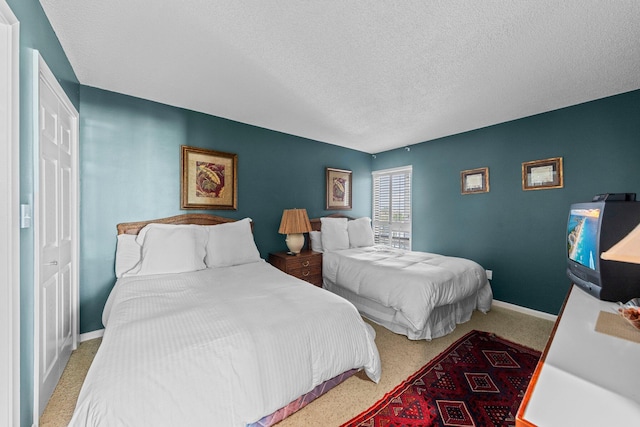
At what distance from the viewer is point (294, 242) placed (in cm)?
359

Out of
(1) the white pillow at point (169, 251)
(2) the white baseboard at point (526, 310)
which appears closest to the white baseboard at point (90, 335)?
(1) the white pillow at point (169, 251)

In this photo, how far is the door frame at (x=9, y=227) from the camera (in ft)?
3.74

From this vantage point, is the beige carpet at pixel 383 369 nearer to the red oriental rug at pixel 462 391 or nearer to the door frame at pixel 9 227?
→ the red oriental rug at pixel 462 391

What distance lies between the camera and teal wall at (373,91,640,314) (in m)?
2.67

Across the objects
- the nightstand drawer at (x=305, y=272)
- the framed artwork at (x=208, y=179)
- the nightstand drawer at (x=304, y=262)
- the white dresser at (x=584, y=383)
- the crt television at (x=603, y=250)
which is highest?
the framed artwork at (x=208, y=179)

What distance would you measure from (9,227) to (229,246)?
1.77 m

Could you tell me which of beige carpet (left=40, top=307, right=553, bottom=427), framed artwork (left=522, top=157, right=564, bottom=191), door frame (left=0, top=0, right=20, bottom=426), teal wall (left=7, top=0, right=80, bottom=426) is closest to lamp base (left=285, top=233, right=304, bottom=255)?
beige carpet (left=40, top=307, right=553, bottom=427)

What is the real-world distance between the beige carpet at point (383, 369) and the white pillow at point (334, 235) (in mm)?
1361

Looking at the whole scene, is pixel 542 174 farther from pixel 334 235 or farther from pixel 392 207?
pixel 334 235

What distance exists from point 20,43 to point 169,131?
172 centimetres

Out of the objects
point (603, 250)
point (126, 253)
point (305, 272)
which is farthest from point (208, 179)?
point (603, 250)

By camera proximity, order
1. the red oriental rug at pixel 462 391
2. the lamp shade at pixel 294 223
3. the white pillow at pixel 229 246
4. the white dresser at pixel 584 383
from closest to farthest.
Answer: the white dresser at pixel 584 383
the red oriental rug at pixel 462 391
the white pillow at pixel 229 246
the lamp shade at pixel 294 223

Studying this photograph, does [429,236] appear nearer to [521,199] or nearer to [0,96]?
[521,199]

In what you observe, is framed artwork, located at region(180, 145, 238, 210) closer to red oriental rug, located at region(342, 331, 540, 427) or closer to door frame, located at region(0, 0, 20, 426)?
door frame, located at region(0, 0, 20, 426)
